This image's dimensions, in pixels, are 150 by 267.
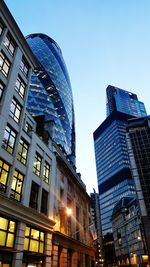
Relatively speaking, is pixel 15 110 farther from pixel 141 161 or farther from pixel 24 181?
pixel 141 161

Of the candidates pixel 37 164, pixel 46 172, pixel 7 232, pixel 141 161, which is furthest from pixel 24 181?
pixel 141 161

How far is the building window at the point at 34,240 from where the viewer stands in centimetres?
2033

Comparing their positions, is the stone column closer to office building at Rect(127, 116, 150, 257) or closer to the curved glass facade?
office building at Rect(127, 116, 150, 257)

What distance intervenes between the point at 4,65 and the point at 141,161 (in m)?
76.9

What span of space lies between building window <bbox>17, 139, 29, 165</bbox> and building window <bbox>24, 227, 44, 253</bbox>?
665cm

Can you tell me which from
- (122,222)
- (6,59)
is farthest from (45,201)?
(122,222)

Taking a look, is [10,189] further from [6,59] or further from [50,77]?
[50,77]

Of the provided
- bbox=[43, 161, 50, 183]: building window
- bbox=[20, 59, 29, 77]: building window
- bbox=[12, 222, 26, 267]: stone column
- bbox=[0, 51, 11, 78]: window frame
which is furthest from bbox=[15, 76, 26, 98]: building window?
bbox=[12, 222, 26, 267]: stone column

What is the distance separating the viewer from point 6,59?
76.0 ft

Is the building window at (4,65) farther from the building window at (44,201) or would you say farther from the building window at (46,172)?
the building window at (44,201)

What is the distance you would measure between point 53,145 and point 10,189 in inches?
561

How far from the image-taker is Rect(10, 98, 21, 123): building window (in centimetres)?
2266

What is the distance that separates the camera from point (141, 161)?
88938mm

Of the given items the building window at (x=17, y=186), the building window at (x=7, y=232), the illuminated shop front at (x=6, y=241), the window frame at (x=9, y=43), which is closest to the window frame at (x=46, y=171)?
the building window at (x=17, y=186)
